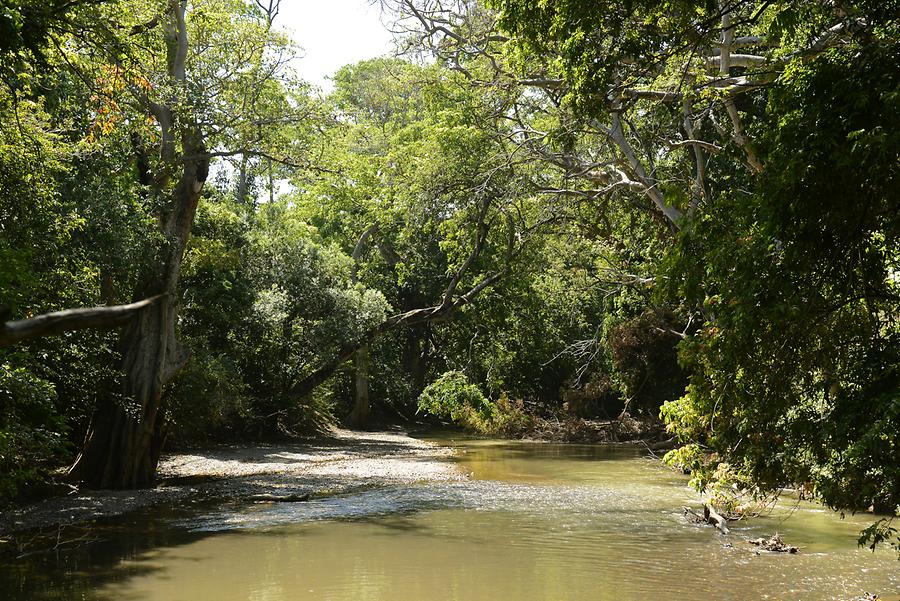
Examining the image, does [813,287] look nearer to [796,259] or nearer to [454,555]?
[796,259]

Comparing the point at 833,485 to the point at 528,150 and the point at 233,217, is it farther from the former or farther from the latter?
the point at 233,217

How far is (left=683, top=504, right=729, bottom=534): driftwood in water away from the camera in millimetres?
12141

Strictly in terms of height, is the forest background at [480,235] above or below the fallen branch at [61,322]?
above

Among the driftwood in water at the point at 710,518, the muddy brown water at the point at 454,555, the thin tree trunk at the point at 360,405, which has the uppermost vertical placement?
the thin tree trunk at the point at 360,405

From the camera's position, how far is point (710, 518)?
1267cm

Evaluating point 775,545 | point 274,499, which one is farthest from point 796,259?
point 274,499

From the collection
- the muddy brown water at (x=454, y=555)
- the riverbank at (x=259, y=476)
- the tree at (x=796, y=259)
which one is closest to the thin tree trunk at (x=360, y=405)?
the riverbank at (x=259, y=476)

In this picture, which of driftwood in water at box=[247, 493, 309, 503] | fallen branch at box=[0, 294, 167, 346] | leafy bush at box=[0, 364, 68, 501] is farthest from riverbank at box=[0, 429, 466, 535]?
fallen branch at box=[0, 294, 167, 346]

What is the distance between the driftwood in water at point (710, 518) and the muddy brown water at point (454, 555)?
186 millimetres

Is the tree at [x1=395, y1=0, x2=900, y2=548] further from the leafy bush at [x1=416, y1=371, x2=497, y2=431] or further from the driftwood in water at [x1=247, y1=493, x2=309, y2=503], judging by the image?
the leafy bush at [x1=416, y1=371, x2=497, y2=431]

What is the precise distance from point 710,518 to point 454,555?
15.0 ft

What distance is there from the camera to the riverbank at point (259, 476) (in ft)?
42.0

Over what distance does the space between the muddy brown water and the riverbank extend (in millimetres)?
887

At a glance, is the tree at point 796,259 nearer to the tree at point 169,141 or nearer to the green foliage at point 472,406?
the tree at point 169,141
